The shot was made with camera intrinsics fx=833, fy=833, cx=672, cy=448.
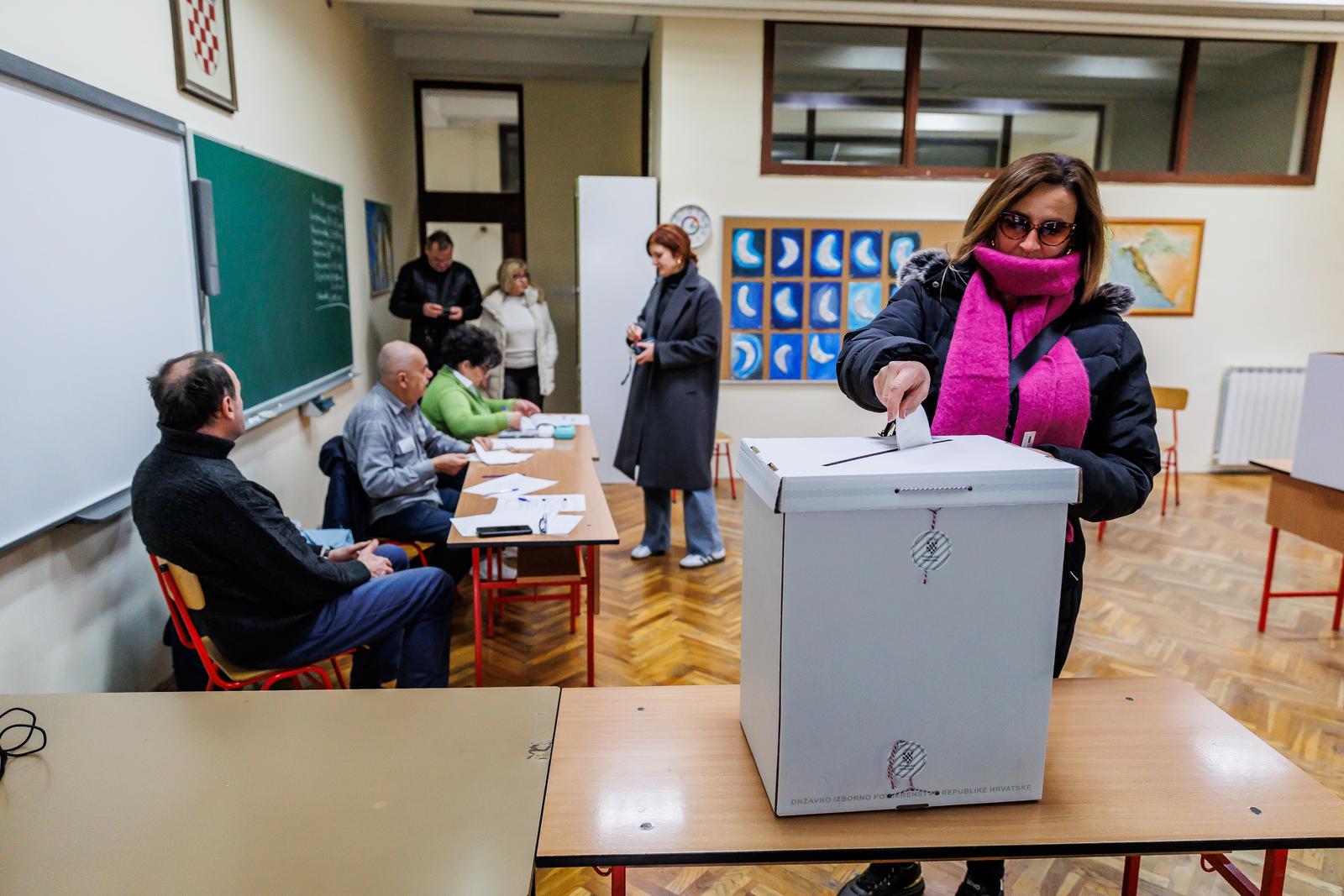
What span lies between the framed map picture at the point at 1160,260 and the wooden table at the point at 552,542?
4.71m

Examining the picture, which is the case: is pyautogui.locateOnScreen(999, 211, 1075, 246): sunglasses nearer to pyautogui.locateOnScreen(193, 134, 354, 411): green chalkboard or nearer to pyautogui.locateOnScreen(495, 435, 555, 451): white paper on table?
pyautogui.locateOnScreen(495, 435, 555, 451): white paper on table

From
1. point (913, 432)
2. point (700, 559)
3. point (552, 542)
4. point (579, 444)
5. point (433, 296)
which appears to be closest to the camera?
point (913, 432)

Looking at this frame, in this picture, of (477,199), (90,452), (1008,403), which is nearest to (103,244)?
(90,452)

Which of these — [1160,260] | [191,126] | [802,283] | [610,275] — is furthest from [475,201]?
[1160,260]

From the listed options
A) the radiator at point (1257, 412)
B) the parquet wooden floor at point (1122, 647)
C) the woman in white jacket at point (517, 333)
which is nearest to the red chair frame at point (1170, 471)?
the parquet wooden floor at point (1122, 647)

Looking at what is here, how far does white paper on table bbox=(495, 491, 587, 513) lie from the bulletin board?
10.6 feet

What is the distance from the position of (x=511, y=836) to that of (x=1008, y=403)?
0.97 m

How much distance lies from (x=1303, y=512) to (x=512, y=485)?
302 cm

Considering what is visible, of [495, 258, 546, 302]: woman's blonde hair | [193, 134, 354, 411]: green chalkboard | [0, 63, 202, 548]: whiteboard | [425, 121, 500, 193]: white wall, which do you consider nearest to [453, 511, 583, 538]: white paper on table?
[0, 63, 202, 548]: whiteboard

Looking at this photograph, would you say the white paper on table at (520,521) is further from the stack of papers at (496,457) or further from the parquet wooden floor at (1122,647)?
the stack of papers at (496,457)

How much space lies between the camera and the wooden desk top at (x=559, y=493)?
2.47 m

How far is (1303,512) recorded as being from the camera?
321cm

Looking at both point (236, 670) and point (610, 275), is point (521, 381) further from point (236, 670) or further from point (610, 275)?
point (236, 670)

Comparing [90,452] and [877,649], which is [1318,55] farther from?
[90,452]
